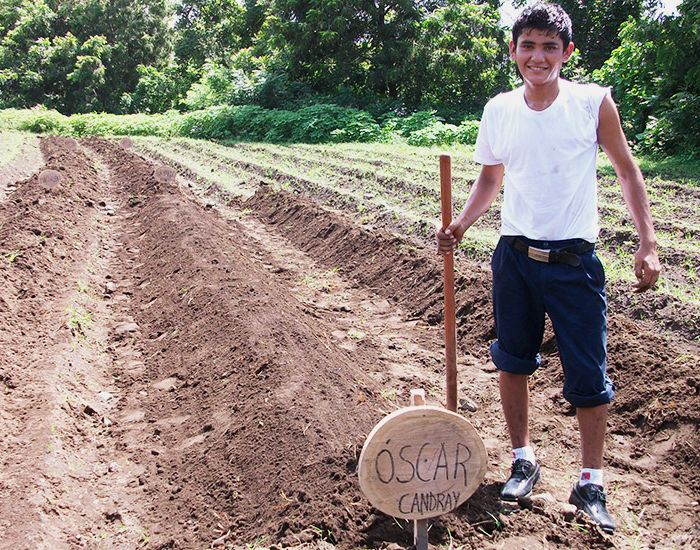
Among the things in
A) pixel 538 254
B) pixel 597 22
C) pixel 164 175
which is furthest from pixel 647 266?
pixel 597 22

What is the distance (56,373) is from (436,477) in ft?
11.3

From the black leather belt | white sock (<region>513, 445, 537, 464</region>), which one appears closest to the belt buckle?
the black leather belt

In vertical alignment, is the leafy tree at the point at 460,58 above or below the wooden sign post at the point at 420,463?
above

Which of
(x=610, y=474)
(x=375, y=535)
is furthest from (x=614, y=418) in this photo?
(x=375, y=535)

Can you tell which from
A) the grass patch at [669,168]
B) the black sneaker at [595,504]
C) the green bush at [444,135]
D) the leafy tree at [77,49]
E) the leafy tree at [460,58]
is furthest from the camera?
the leafy tree at [77,49]

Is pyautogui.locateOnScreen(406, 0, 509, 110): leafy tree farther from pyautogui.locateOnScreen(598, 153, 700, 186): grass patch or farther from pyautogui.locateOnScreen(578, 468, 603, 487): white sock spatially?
pyautogui.locateOnScreen(578, 468, 603, 487): white sock

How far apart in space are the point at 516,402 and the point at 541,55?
1.56 m

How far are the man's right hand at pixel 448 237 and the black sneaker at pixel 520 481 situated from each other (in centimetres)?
105

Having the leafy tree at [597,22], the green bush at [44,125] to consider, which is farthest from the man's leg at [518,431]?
the leafy tree at [597,22]

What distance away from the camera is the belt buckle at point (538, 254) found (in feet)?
10.2

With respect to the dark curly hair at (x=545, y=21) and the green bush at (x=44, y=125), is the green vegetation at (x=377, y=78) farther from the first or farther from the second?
the dark curly hair at (x=545, y=21)

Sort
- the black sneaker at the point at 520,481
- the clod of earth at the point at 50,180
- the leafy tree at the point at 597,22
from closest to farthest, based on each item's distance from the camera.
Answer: the black sneaker at the point at 520,481 → the clod of earth at the point at 50,180 → the leafy tree at the point at 597,22

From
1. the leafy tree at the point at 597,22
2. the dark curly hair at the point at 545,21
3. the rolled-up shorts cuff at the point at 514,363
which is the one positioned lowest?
the rolled-up shorts cuff at the point at 514,363

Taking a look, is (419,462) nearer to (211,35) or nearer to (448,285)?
(448,285)
